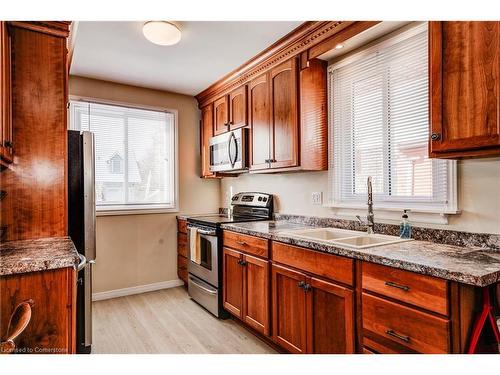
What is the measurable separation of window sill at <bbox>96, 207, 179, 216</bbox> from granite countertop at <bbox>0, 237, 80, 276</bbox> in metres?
1.72

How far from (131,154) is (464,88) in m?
3.36

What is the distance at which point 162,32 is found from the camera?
234 cm

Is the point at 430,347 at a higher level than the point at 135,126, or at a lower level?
lower

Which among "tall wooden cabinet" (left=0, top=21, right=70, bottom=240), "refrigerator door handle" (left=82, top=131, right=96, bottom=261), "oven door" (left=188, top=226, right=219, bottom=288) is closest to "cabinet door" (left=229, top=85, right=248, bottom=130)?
"oven door" (left=188, top=226, right=219, bottom=288)

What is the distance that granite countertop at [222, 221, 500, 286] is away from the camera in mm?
1226

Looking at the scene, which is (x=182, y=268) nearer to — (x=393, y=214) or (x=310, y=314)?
(x=310, y=314)

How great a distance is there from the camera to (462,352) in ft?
4.11

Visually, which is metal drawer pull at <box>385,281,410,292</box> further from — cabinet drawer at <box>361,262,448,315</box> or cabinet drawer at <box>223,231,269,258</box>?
cabinet drawer at <box>223,231,269,258</box>

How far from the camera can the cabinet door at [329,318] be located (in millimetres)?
1705

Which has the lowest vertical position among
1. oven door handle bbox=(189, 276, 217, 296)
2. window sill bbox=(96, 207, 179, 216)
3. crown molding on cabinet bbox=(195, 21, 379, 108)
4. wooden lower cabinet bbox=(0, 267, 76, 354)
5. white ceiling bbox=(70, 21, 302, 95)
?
oven door handle bbox=(189, 276, 217, 296)

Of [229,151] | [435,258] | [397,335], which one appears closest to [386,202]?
[435,258]

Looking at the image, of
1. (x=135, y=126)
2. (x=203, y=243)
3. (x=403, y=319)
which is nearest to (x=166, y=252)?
(x=203, y=243)

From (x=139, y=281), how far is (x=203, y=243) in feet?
3.93
